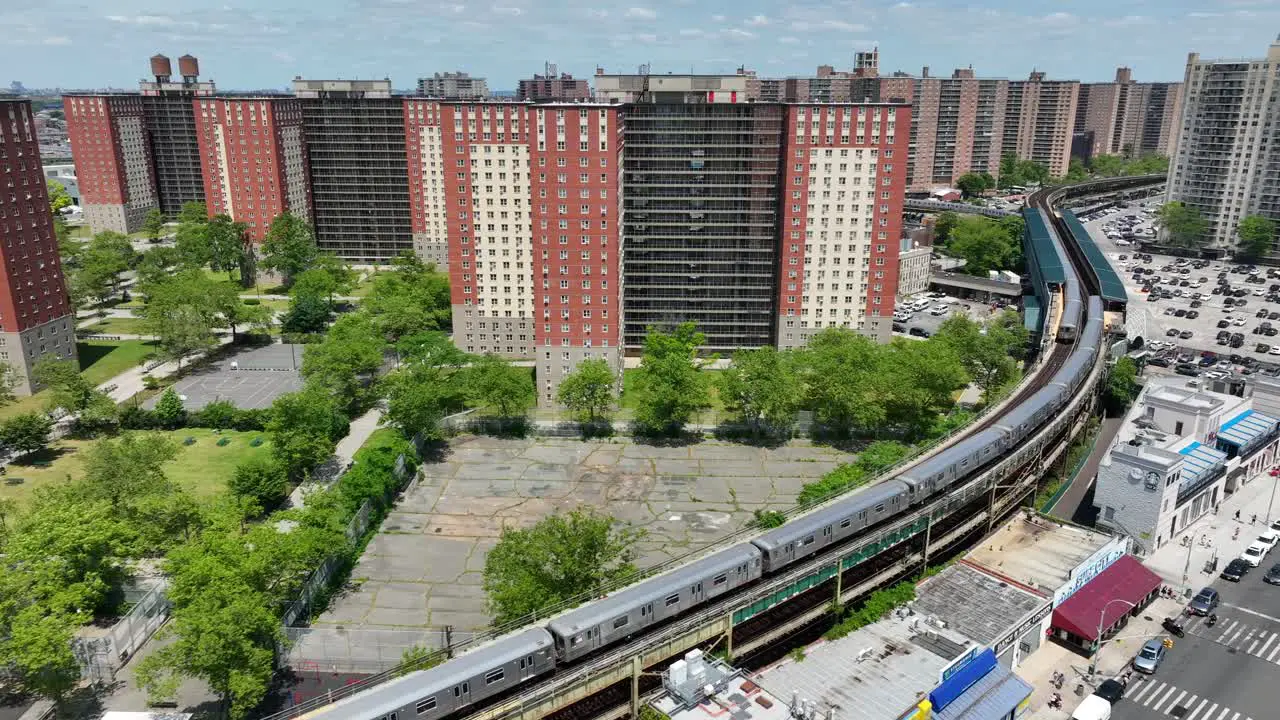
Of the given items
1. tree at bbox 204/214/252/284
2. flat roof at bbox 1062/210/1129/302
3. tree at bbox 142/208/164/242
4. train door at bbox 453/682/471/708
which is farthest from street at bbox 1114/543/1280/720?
tree at bbox 142/208/164/242

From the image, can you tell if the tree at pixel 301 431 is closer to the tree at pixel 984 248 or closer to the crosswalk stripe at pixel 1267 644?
the crosswalk stripe at pixel 1267 644

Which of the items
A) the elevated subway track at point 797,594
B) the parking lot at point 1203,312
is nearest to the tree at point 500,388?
the elevated subway track at point 797,594

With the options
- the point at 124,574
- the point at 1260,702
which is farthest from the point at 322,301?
the point at 1260,702

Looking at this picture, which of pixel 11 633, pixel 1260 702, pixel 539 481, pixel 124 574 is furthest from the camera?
pixel 539 481

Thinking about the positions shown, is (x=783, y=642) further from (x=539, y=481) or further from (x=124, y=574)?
(x=124, y=574)

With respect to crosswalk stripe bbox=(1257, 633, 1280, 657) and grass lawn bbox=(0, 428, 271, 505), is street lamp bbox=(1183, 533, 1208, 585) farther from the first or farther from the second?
grass lawn bbox=(0, 428, 271, 505)

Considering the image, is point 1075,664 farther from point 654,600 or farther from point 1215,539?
point 654,600
